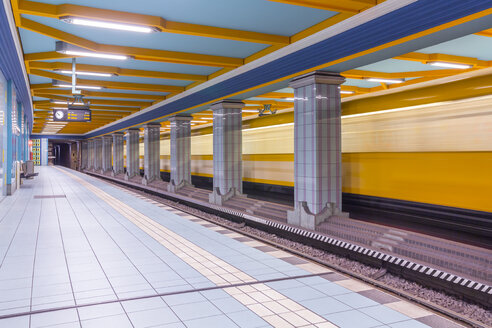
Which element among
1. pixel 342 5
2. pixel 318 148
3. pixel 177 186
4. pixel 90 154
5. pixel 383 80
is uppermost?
pixel 342 5

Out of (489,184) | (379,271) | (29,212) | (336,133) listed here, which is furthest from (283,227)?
(29,212)

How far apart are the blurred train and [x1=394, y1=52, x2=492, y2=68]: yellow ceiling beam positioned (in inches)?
43.6

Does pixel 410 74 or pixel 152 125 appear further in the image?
pixel 152 125

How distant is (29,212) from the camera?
10.1 metres

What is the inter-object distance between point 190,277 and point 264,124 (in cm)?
1052

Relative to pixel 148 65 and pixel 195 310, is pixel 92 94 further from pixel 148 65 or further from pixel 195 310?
pixel 195 310

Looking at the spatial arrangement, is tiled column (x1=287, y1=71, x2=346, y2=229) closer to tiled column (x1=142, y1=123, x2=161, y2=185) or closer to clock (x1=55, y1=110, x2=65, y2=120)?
clock (x1=55, y1=110, x2=65, y2=120)

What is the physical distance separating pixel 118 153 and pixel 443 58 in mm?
24470

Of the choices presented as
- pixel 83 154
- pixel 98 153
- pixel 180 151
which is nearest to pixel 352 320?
pixel 180 151

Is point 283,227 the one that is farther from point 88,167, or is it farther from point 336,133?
point 88,167

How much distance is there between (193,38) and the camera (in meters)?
8.18

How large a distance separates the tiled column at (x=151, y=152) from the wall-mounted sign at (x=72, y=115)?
536cm

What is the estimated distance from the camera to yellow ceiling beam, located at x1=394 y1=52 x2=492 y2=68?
337 inches

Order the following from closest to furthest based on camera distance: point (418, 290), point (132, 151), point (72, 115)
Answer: point (418, 290), point (72, 115), point (132, 151)
